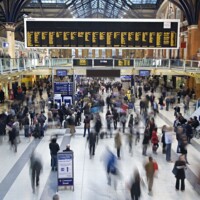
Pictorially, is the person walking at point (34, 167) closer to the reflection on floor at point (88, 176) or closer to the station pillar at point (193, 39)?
the reflection on floor at point (88, 176)

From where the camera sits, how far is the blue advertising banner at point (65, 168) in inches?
413

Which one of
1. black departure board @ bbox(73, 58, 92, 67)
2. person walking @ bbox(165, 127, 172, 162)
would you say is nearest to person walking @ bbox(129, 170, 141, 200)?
person walking @ bbox(165, 127, 172, 162)

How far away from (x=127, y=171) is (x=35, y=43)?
15084 millimetres

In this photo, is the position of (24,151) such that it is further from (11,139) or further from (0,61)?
(0,61)

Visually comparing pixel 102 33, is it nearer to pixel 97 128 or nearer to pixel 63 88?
pixel 63 88

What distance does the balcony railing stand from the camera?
2730 cm

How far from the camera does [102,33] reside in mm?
24984

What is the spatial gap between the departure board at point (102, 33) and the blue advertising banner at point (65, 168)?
15545 mm

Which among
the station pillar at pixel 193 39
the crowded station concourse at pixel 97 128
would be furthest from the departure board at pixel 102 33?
the station pillar at pixel 193 39

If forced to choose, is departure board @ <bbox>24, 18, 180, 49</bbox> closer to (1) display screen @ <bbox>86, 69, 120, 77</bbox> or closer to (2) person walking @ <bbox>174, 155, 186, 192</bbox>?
(1) display screen @ <bbox>86, 69, 120, 77</bbox>

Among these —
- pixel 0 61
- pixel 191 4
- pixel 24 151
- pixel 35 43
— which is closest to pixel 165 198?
pixel 24 151

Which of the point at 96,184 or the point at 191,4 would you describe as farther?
the point at 191,4

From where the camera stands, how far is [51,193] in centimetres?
1059

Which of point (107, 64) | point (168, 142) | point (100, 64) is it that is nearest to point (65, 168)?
point (168, 142)
